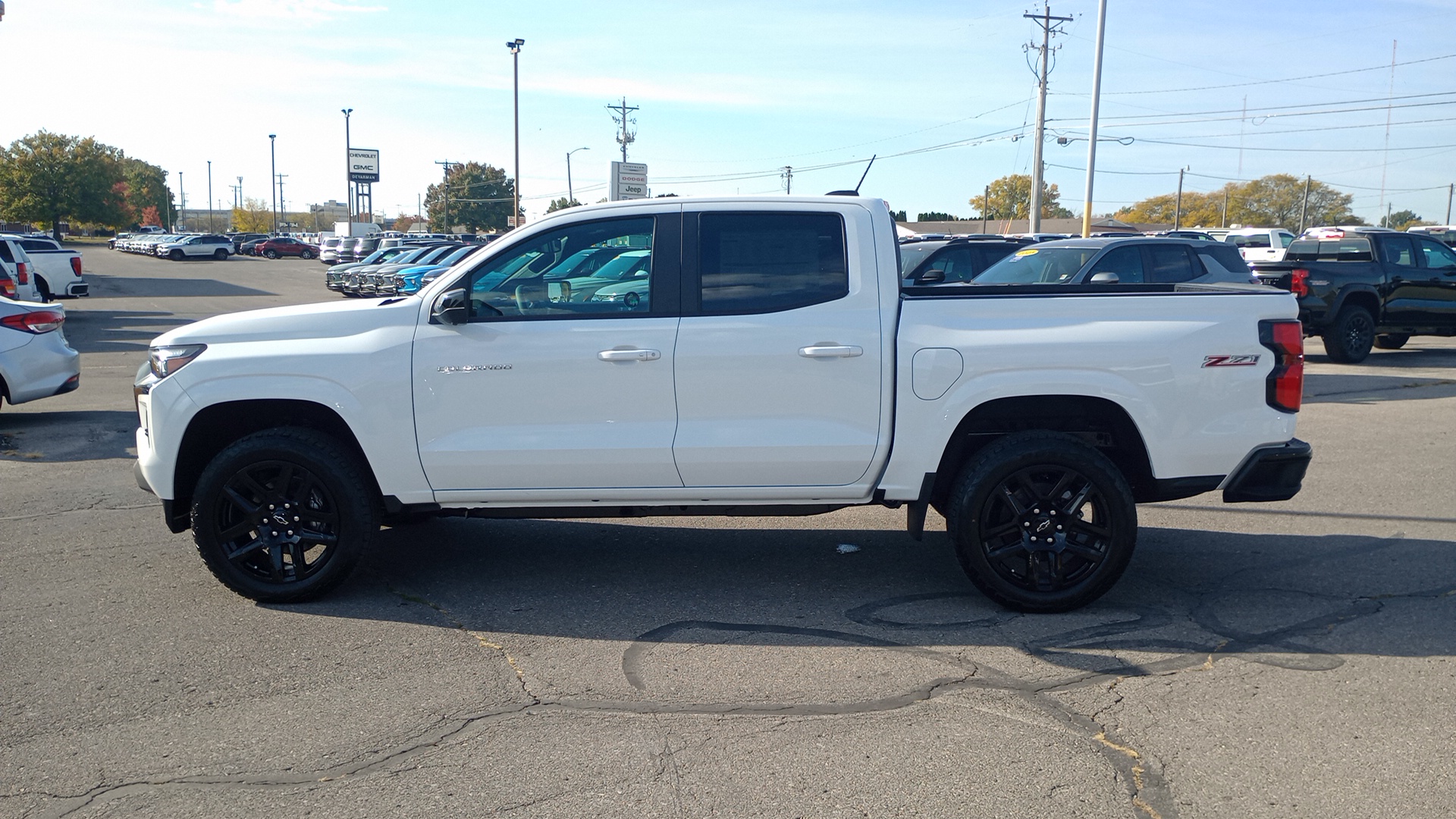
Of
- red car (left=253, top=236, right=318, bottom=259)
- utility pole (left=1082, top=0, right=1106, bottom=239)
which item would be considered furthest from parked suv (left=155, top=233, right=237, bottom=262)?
utility pole (left=1082, top=0, right=1106, bottom=239)

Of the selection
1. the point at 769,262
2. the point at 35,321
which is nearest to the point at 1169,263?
the point at 769,262

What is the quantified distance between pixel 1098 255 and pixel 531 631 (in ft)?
30.0

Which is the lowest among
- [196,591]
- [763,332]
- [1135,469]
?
[196,591]

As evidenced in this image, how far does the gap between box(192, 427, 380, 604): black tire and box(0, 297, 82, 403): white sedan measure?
621 centimetres

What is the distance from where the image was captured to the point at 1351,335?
15625 mm

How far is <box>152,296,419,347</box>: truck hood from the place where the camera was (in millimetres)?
5211

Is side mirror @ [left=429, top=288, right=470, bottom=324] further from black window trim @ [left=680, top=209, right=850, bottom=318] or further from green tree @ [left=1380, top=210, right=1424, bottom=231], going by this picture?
green tree @ [left=1380, top=210, right=1424, bottom=231]

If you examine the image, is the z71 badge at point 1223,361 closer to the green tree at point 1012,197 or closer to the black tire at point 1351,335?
the black tire at point 1351,335

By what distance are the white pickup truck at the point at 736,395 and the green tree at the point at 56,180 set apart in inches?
3477

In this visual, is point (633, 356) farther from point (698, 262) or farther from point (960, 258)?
point (960, 258)

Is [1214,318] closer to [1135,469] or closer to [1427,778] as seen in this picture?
[1135,469]

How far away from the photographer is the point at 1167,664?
458 centimetres

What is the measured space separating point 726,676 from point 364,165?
108311mm

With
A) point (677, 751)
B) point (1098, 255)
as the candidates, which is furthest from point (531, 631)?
point (1098, 255)
